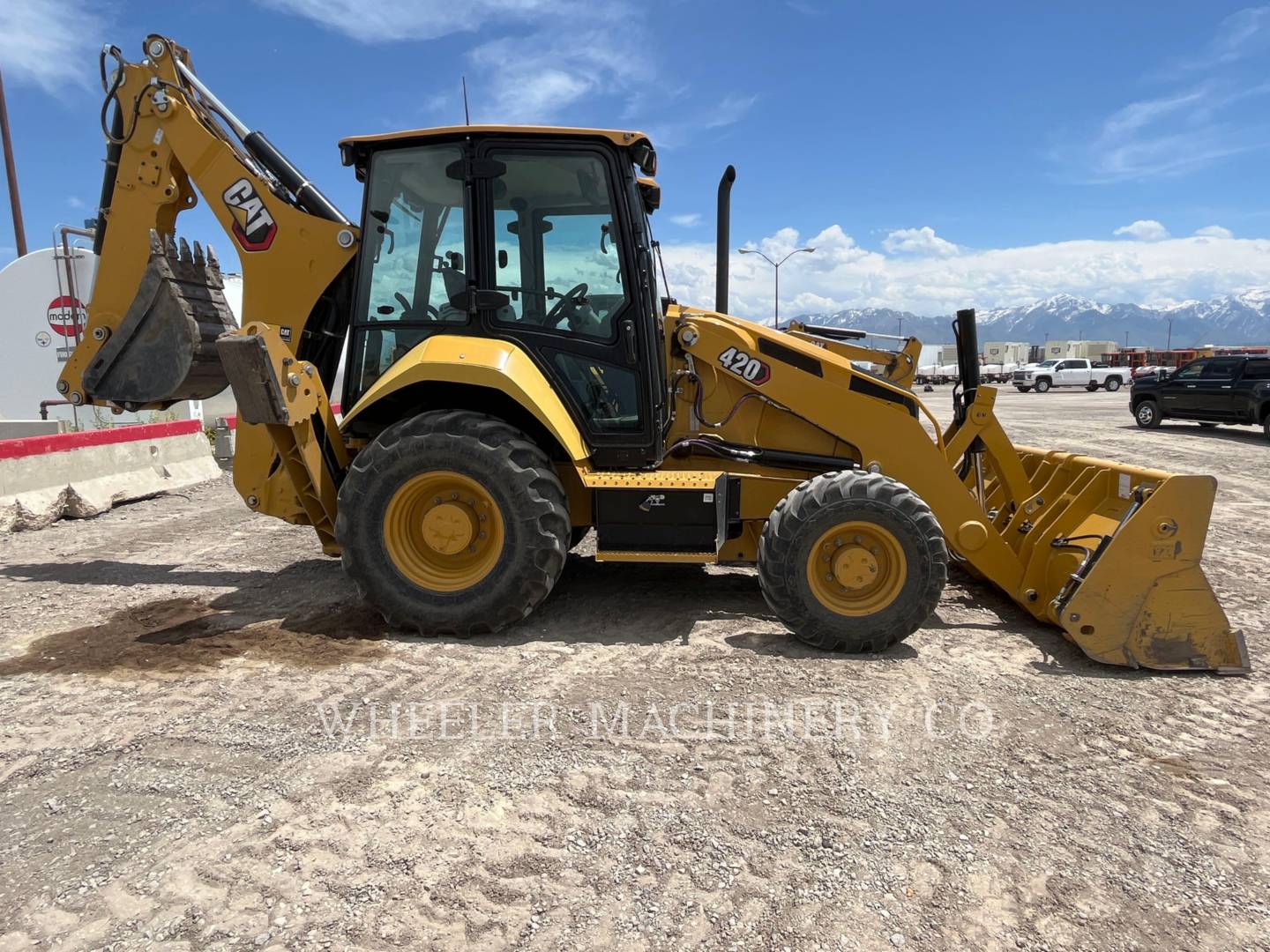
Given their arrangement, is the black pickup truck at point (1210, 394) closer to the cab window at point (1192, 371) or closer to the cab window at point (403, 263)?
the cab window at point (1192, 371)

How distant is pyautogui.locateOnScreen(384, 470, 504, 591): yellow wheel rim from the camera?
4449mm

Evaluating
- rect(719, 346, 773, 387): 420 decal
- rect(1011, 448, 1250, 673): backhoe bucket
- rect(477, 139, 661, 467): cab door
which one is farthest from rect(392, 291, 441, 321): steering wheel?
rect(1011, 448, 1250, 673): backhoe bucket

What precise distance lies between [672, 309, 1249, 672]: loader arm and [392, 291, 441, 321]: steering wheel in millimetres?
1525

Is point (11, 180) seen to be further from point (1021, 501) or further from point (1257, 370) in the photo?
point (1257, 370)

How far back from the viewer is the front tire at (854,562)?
13.8 ft

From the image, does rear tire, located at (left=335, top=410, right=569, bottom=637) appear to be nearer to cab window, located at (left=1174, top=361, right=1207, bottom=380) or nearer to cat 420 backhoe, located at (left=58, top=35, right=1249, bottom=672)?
cat 420 backhoe, located at (left=58, top=35, right=1249, bottom=672)

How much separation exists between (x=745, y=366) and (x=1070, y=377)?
151ft

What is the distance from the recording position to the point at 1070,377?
43812 millimetres

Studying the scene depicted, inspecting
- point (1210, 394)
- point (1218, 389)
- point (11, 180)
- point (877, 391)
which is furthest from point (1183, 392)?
point (11, 180)

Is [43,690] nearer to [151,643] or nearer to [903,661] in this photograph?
[151,643]

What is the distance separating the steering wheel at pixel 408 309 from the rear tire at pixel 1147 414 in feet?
63.9

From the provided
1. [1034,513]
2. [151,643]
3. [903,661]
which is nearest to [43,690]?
[151,643]

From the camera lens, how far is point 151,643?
4375mm

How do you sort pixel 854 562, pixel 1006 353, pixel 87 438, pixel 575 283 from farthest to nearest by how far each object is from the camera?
1. pixel 1006 353
2. pixel 87 438
3. pixel 575 283
4. pixel 854 562
